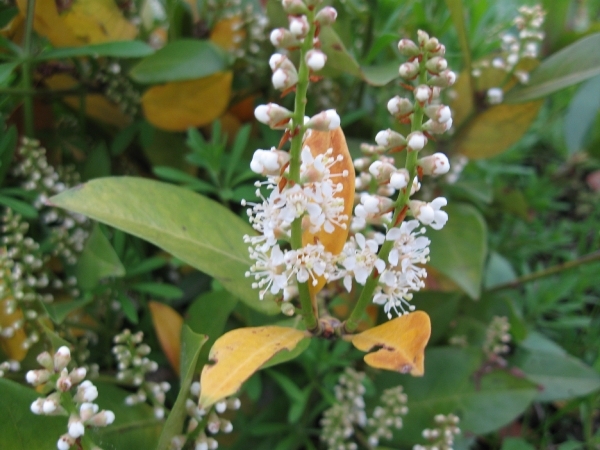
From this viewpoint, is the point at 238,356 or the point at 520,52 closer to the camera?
the point at 238,356

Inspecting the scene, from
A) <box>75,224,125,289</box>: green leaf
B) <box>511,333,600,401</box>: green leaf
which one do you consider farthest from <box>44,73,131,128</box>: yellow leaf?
<box>511,333,600,401</box>: green leaf

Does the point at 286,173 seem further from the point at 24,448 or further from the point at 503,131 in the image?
the point at 503,131

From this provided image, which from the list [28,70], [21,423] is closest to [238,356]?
[21,423]

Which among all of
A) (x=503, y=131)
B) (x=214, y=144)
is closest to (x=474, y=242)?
(x=503, y=131)

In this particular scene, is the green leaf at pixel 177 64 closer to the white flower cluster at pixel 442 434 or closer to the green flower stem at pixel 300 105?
the green flower stem at pixel 300 105

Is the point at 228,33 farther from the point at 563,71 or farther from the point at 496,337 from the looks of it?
the point at 496,337

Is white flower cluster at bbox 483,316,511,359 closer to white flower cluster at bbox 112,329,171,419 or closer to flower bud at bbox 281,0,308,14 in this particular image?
white flower cluster at bbox 112,329,171,419

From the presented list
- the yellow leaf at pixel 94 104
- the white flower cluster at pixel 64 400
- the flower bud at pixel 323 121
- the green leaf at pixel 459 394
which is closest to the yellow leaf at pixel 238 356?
the white flower cluster at pixel 64 400
